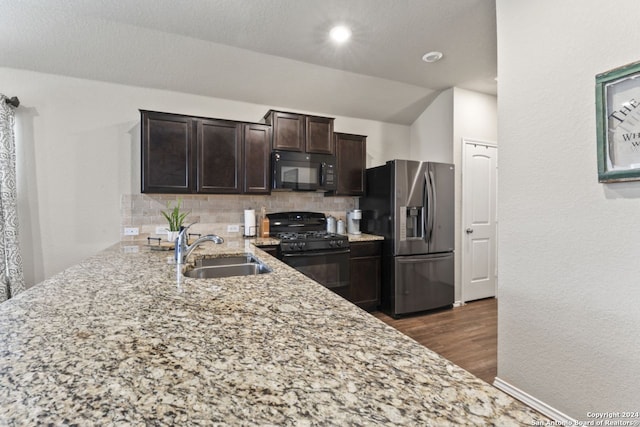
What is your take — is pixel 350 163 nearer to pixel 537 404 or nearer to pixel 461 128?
pixel 461 128

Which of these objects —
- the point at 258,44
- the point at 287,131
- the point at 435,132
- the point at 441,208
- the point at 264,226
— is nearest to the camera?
the point at 258,44

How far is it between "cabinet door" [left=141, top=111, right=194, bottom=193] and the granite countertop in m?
1.93

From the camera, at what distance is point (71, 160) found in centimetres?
281

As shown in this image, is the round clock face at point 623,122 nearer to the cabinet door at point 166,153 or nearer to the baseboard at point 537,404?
the baseboard at point 537,404

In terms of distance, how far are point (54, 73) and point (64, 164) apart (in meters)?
0.87

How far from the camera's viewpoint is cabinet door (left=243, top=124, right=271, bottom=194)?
3.09 m

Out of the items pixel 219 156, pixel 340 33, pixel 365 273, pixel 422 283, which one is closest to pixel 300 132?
pixel 219 156

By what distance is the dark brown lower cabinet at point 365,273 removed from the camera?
3283 mm

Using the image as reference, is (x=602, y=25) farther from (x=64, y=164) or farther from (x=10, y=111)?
(x=10, y=111)

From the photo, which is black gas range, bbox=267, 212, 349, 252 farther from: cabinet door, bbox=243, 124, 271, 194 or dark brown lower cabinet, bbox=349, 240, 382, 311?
cabinet door, bbox=243, 124, 271, 194

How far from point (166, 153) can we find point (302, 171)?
1422 mm

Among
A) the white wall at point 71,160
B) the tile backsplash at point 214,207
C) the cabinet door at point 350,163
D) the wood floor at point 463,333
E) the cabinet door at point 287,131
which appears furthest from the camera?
the cabinet door at point 350,163

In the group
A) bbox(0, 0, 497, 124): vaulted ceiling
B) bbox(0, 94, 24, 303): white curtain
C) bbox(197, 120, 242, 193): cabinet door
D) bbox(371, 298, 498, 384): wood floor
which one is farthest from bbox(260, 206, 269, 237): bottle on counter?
bbox(0, 94, 24, 303): white curtain

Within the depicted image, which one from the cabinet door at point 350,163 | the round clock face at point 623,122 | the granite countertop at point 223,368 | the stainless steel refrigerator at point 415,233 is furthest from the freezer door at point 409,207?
the granite countertop at point 223,368
